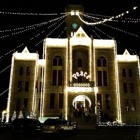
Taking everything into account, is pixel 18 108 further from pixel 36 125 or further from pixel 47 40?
pixel 36 125

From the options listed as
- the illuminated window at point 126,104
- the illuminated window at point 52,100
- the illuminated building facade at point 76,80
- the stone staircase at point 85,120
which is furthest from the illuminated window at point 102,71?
the illuminated window at point 52,100

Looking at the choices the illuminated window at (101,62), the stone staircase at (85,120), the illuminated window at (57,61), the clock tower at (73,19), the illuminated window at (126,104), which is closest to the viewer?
the stone staircase at (85,120)

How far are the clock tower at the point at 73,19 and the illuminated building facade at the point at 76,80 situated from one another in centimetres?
691

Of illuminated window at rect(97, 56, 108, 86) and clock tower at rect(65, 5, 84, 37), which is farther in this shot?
clock tower at rect(65, 5, 84, 37)

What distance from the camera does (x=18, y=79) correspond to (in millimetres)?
37781

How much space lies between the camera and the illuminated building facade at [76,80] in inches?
1401

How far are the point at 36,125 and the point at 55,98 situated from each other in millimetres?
17492

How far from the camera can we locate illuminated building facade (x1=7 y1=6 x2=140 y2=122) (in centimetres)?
3559

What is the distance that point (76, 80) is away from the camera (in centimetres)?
3788

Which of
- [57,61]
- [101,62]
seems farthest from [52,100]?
[101,62]

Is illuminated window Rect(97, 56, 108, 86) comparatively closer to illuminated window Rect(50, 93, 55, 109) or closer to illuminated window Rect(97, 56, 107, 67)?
illuminated window Rect(97, 56, 107, 67)

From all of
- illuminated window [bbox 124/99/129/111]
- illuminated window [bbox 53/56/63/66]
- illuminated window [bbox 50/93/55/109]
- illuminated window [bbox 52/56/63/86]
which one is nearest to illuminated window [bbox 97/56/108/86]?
illuminated window [bbox 124/99/129/111]

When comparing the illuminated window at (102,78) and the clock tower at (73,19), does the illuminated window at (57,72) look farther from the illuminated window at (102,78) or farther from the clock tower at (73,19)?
the clock tower at (73,19)

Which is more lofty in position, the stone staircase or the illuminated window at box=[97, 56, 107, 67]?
the illuminated window at box=[97, 56, 107, 67]
